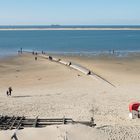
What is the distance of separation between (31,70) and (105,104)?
23.7 metres

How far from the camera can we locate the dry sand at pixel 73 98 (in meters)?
19.2

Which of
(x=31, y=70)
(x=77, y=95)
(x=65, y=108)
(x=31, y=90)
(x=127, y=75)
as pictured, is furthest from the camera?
(x=31, y=70)

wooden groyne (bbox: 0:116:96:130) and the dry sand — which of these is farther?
wooden groyne (bbox: 0:116:96:130)

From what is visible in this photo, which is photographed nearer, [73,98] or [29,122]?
[29,122]

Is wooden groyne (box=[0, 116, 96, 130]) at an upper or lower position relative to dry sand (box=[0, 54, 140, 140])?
upper

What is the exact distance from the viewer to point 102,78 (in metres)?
44.6

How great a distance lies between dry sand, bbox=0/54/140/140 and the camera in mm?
19234

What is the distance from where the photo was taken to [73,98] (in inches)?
1310

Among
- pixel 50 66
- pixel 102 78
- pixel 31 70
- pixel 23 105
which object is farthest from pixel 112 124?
pixel 50 66

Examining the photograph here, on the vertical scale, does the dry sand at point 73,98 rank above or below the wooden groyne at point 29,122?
below

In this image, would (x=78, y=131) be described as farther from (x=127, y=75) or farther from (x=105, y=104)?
(x=127, y=75)

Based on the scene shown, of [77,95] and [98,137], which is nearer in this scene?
[98,137]

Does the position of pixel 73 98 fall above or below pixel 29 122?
below

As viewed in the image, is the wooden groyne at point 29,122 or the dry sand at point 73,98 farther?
the wooden groyne at point 29,122
